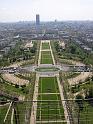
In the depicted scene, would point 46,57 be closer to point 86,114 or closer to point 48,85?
A: point 48,85

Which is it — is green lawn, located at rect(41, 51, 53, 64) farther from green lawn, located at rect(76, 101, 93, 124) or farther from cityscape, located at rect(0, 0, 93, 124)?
green lawn, located at rect(76, 101, 93, 124)

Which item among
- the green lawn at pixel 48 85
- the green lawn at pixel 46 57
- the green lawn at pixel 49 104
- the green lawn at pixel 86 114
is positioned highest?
the green lawn at pixel 86 114

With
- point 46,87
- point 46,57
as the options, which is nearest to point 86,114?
point 46,87

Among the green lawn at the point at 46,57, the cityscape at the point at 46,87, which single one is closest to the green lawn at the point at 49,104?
the cityscape at the point at 46,87

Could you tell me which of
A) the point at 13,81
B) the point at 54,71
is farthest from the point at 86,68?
the point at 13,81

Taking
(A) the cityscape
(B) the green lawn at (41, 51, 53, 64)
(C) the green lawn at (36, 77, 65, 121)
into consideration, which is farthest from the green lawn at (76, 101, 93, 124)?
(B) the green lawn at (41, 51, 53, 64)

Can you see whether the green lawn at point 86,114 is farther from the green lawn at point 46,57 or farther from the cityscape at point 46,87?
the green lawn at point 46,57
